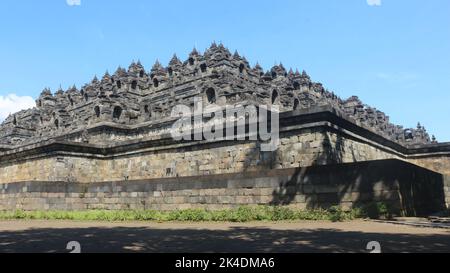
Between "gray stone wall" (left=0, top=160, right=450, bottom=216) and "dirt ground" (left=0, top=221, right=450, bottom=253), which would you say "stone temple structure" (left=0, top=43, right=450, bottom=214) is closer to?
"gray stone wall" (left=0, top=160, right=450, bottom=216)

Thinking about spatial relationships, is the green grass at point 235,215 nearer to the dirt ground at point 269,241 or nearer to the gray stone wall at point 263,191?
the gray stone wall at point 263,191

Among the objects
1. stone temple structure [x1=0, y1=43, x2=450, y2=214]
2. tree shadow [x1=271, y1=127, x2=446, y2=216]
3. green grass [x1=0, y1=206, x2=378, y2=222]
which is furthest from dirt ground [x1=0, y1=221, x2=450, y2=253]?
stone temple structure [x1=0, y1=43, x2=450, y2=214]

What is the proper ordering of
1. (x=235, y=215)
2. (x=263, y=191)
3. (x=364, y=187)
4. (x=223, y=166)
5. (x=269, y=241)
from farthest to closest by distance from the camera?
(x=223, y=166) → (x=263, y=191) → (x=235, y=215) → (x=364, y=187) → (x=269, y=241)

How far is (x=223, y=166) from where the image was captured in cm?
1484

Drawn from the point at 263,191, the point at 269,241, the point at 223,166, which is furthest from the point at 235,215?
the point at 223,166

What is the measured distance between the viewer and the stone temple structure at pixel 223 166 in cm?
961

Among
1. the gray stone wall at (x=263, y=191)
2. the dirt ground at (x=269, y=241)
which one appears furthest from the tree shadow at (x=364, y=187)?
the dirt ground at (x=269, y=241)

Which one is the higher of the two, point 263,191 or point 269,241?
point 263,191

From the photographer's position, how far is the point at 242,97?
Answer: 24359mm

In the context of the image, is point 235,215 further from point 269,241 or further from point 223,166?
point 223,166

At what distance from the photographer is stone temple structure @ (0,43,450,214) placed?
9609mm
